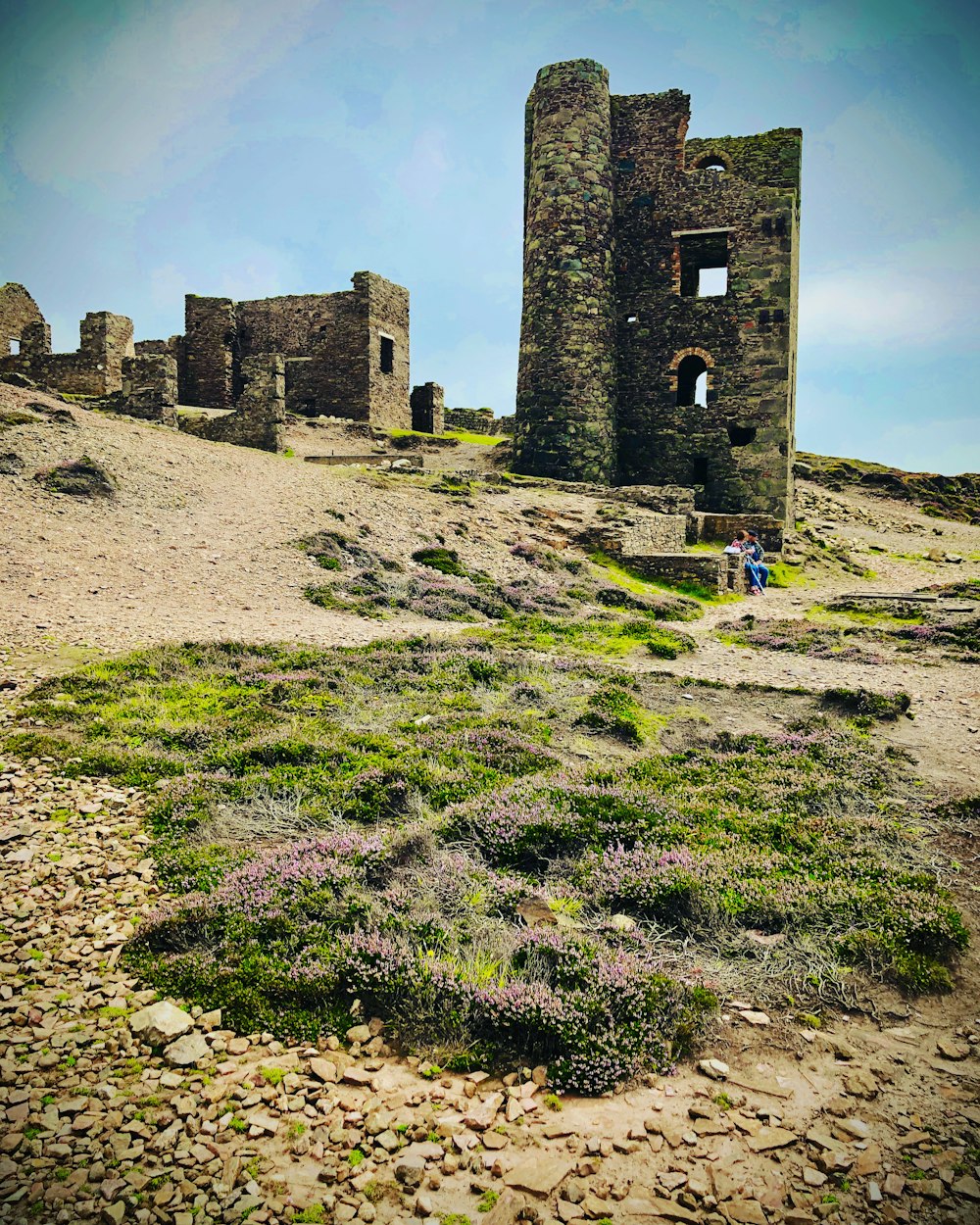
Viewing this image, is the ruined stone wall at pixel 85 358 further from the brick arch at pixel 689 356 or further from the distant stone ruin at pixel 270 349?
the brick arch at pixel 689 356

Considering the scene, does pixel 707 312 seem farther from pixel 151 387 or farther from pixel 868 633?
pixel 151 387

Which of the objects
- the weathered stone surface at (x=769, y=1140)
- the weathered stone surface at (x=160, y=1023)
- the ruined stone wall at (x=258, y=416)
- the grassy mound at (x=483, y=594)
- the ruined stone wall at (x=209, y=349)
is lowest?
the weathered stone surface at (x=769, y=1140)

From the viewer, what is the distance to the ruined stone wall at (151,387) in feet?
89.6

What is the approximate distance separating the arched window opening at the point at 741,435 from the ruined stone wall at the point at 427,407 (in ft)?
61.7

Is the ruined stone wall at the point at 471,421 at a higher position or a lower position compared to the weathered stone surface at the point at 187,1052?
higher

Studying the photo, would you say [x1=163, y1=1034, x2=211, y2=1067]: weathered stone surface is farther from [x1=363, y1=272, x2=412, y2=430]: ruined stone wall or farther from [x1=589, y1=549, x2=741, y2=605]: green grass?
[x1=363, y1=272, x2=412, y2=430]: ruined stone wall

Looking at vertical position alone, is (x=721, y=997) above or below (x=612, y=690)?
below

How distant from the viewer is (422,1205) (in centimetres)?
387

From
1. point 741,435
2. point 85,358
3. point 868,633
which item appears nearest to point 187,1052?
point 868,633

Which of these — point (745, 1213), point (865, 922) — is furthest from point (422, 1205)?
point (865, 922)

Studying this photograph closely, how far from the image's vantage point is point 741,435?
31156 millimetres

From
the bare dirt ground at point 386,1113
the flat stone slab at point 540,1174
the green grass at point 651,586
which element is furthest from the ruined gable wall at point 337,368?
the flat stone slab at point 540,1174

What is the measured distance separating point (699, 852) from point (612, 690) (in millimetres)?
4914

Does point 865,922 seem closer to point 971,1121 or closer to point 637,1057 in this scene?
point 971,1121
